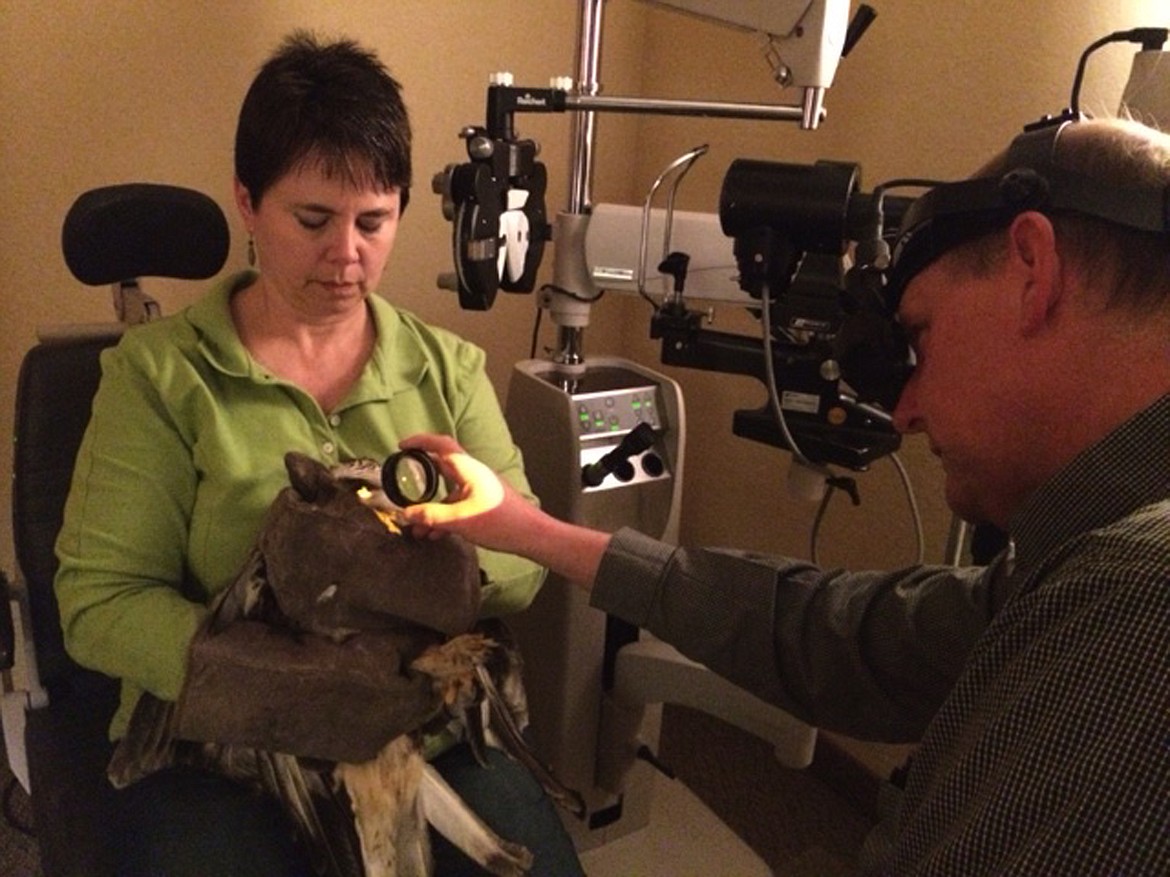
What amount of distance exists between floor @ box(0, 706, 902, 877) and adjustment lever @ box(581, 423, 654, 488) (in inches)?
27.5

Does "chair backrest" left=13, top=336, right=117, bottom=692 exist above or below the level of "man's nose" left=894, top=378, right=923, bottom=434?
below

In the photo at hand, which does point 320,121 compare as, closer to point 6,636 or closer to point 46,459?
point 46,459

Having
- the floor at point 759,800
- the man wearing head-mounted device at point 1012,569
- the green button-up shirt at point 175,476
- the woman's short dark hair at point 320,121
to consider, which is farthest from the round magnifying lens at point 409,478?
the floor at point 759,800

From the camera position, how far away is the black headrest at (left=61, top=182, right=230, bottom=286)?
1.23 meters

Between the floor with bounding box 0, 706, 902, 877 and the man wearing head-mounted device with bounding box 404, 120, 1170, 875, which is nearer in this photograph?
the man wearing head-mounted device with bounding box 404, 120, 1170, 875

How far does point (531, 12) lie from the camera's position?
2.03 m

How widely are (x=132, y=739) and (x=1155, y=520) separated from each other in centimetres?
103

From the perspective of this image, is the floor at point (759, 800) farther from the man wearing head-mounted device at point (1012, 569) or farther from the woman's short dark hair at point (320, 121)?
the woman's short dark hair at point (320, 121)

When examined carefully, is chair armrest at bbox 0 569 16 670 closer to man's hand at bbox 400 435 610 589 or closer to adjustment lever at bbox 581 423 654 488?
man's hand at bbox 400 435 610 589

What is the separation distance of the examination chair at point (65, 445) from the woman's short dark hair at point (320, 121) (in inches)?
6.1

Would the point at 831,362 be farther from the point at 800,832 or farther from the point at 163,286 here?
the point at 163,286

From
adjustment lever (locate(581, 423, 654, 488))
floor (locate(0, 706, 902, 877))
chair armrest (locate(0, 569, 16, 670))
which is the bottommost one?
floor (locate(0, 706, 902, 877))

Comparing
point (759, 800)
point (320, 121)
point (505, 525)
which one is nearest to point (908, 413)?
point (505, 525)

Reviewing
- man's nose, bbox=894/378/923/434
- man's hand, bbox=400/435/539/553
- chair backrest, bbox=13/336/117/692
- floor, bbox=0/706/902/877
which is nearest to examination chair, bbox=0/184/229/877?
chair backrest, bbox=13/336/117/692
